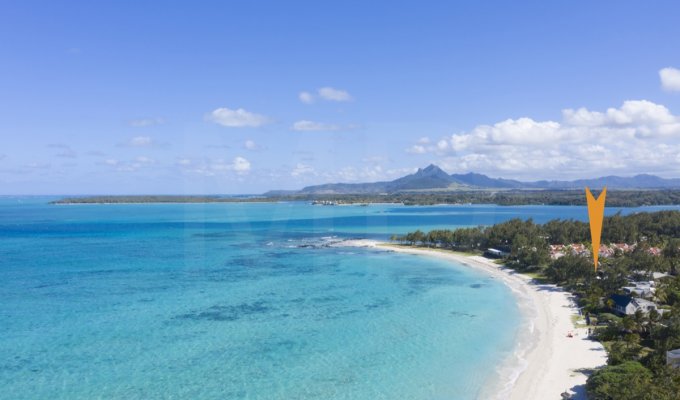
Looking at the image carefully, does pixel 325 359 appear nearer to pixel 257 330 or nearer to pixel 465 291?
pixel 257 330

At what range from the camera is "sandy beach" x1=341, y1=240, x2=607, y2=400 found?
18109 mm

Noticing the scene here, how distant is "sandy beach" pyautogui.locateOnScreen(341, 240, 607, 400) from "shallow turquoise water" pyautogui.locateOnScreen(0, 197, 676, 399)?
98cm

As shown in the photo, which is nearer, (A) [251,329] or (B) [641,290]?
(A) [251,329]

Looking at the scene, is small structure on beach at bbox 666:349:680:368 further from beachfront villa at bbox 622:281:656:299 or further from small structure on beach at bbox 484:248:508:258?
small structure on beach at bbox 484:248:508:258

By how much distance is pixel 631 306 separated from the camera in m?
25.7

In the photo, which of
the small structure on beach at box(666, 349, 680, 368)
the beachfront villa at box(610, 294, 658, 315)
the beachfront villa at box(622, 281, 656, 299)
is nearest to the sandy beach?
the beachfront villa at box(610, 294, 658, 315)

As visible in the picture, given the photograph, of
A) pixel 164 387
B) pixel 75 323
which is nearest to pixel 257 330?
pixel 164 387

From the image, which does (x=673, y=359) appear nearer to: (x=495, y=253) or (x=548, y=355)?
(x=548, y=355)

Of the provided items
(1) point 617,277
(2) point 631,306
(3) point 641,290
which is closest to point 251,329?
(2) point 631,306

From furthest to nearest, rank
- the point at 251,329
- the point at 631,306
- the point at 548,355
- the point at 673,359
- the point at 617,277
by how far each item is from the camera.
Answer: the point at 617,277, the point at 251,329, the point at 631,306, the point at 548,355, the point at 673,359

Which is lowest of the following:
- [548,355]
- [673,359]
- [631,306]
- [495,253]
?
[548,355]

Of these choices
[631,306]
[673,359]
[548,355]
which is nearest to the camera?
[673,359]

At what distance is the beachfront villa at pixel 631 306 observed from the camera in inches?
1007

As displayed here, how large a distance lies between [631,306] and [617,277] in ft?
22.0
